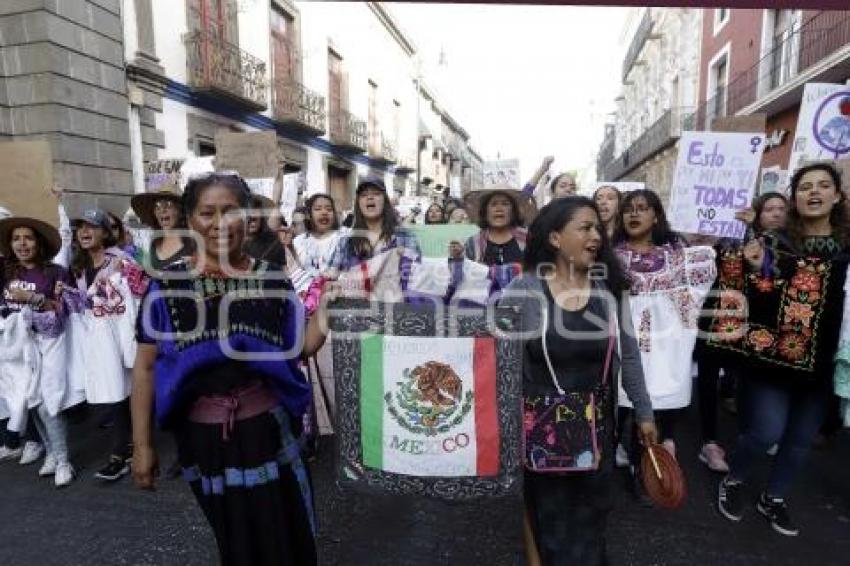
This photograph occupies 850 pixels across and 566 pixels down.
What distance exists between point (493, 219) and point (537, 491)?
7.08ft

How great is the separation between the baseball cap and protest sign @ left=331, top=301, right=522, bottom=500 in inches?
108

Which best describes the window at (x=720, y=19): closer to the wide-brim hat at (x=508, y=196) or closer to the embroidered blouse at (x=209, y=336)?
the wide-brim hat at (x=508, y=196)

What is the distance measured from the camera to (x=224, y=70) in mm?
11383

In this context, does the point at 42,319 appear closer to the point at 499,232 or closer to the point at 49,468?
the point at 49,468

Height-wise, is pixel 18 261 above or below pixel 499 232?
below

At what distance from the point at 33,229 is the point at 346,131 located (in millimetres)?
15083

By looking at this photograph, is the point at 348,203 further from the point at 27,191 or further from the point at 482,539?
the point at 482,539

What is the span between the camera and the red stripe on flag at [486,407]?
80.9 inches

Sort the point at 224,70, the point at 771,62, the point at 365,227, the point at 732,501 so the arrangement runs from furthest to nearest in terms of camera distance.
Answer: the point at 771,62
the point at 224,70
the point at 365,227
the point at 732,501

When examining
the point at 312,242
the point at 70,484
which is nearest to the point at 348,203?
the point at 312,242

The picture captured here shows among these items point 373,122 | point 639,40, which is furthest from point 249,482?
point 639,40

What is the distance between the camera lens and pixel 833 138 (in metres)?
4.09

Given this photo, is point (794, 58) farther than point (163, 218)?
A: Yes

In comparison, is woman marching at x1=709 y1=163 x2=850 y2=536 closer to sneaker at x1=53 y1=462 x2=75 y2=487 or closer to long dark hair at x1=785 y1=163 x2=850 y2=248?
long dark hair at x1=785 y1=163 x2=850 y2=248
